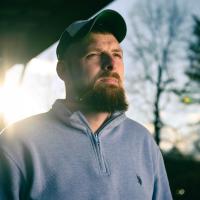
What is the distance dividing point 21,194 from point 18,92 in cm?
370

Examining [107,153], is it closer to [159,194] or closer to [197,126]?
[159,194]

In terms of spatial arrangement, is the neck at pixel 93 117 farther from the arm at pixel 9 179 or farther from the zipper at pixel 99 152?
the arm at pixel 9 179

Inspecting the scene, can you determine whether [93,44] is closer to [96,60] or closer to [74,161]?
[96,60]

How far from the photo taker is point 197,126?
22734mm

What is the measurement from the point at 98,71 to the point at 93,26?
0.31m

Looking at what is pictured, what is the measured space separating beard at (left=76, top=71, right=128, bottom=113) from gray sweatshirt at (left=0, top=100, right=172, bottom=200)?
9cm

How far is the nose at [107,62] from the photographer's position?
2.04 m

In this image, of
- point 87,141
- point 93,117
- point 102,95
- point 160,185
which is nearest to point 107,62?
point 102,95

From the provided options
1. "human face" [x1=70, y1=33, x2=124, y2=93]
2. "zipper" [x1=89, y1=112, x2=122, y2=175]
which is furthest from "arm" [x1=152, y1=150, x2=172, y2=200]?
"human face" [x1=70, y1=33, x2=124, y2=93]

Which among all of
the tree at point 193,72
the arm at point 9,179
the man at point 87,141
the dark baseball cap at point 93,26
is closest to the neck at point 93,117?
the man at point 87,141

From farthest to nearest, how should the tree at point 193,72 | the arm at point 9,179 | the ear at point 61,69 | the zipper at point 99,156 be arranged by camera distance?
the tree at point 193,72 < the ear at point 61,69 < the zipper at point 99,156 < the arm at point 9,179

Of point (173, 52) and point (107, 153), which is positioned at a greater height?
point (107, 153)

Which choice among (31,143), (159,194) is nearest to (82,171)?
(31,143)

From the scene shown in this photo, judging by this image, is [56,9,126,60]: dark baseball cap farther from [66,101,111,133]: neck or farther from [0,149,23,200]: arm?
[0,149,23,200]: arm
